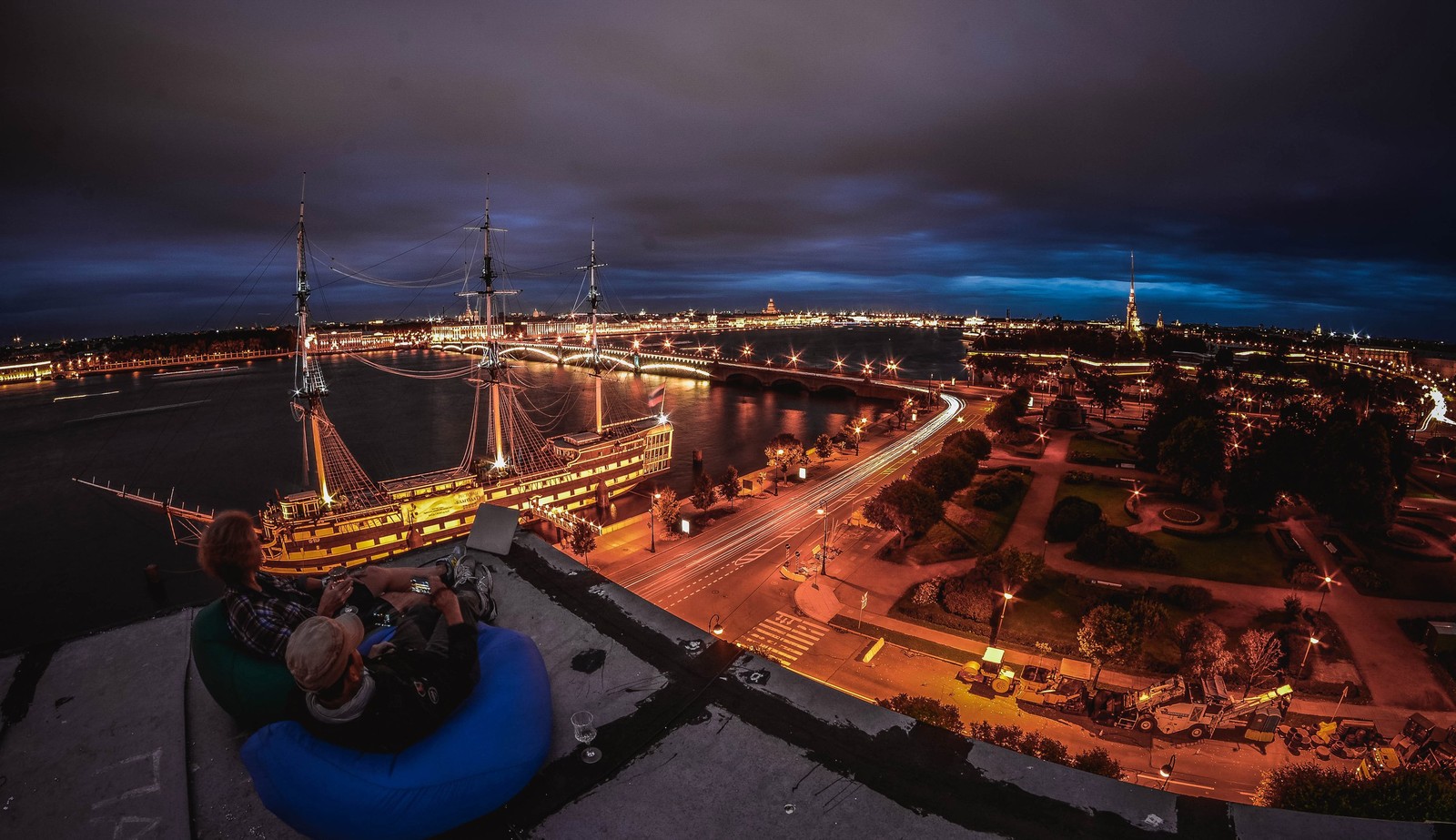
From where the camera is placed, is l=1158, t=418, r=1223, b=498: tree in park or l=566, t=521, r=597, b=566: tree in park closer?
l=566, t=521, r=597, b=566: tree in park

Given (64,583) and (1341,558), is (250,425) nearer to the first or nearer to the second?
(64,583)

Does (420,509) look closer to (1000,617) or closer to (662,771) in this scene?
(1000,617)

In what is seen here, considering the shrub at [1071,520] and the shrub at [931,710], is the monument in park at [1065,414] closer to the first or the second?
the shrub at [1071,520]

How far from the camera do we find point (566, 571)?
23.1 feet

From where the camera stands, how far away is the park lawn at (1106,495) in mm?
29938

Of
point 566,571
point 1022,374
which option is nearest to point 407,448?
point 566,571

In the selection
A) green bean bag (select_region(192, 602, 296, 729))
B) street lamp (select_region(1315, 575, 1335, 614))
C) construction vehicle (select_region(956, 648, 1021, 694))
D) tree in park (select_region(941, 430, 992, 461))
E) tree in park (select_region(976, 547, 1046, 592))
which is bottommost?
construction vehicle (select_region(956, 648, 1021, 694))

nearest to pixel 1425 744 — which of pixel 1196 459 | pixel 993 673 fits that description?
pixel 993 673

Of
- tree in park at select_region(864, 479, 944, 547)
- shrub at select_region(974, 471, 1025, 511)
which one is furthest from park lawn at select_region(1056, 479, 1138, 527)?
tree in park at select_region(864, 479, 944, 547)

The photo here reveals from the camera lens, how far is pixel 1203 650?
17219 mm

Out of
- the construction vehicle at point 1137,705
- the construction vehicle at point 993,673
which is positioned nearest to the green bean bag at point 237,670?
the construction vehicle at point 993,673

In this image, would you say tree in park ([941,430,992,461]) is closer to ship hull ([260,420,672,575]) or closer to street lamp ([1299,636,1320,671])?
street lamp ([1299,636,1320,671])

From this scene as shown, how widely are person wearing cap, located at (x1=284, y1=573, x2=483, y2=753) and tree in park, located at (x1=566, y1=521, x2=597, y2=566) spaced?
2305cm

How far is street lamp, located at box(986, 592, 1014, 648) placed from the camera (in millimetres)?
19836
